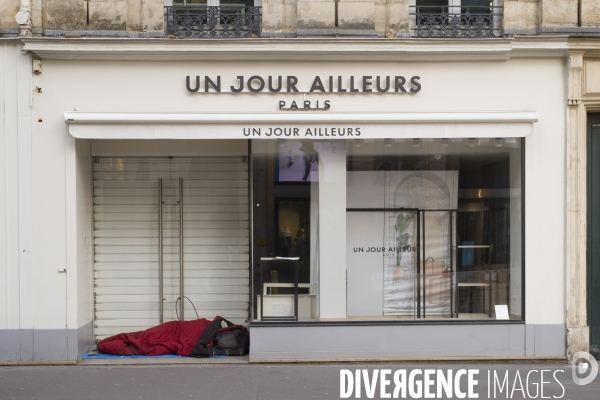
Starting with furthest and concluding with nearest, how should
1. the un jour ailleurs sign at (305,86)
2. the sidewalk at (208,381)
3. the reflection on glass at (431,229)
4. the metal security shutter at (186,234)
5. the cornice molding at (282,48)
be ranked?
the metal security shutter at (186,234) → the reflection on glass at (431,229) → the un jour ailleurs sign at (305,86) → the cornice molding at (282,48) → the sidewalk at (208,381)

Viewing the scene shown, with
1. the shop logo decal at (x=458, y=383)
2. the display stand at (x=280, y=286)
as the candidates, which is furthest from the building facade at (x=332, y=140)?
the shop logo decal at (x=458, y=383)

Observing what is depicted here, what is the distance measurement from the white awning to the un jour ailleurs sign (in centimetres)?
32

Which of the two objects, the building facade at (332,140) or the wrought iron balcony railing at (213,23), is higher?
the wrought iron balcony railing at (213,23)

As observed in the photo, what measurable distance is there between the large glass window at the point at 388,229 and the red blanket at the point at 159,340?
1.16m

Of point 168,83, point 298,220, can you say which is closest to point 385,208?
point 298,220

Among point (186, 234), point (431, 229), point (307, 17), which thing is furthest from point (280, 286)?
point (307, 17)

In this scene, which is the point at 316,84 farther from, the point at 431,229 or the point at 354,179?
the point at 431,229

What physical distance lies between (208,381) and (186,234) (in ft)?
9.79

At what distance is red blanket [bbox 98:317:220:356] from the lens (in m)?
10.8

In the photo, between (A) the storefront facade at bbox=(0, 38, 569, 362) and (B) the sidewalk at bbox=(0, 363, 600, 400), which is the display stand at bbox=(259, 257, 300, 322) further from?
(B) the sidewalk at bbox=(0, 363, 600, 400)

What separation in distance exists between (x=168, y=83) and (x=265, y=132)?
4.95ft

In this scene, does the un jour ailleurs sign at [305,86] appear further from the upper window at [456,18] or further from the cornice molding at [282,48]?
the upper window at [456,18]

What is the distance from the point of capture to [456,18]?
10.6 meters

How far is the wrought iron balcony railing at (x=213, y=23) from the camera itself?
34.5ft
